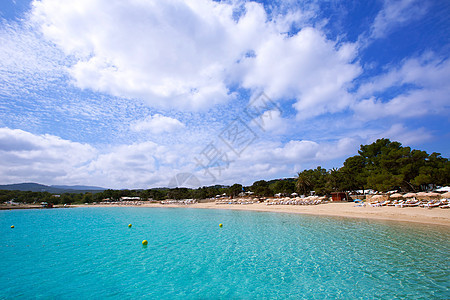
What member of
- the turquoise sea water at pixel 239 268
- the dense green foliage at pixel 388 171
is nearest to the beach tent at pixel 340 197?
the dense green foliage at pixel 388 171

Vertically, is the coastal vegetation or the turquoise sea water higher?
the coastal vegetation

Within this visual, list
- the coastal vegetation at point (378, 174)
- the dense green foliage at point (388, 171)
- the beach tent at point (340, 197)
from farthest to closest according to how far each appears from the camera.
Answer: the beach tent at point (340, 197), the coastal vegetation at point (378, 174), the dense green foliage at point (388, 171)

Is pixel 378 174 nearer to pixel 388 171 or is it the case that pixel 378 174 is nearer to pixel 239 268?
pixel 388 171

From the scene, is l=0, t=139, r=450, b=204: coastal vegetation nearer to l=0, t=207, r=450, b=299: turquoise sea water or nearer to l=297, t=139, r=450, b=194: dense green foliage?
l=297, t=139, r=450, b=194: dense green foliage

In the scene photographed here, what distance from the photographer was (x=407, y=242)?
12.7 metres

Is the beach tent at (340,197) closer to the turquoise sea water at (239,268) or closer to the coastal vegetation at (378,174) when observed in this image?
the coastal vegetation at (378,174)

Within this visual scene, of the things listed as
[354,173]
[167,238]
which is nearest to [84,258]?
[167,238]

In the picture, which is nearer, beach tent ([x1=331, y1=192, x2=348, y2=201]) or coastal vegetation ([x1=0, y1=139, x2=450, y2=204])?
coastal vegetation ([x1=0, y1=139, x2=450, y2=204])

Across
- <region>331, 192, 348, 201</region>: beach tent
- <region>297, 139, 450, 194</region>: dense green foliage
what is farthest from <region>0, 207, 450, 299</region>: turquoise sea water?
<region>331, 192, 348, 201</region>: beach tent

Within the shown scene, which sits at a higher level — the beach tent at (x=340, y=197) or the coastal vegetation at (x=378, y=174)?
the coastal vegetation at (x=378, y=174)

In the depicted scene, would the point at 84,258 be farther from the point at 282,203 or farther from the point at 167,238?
the point at 282,203

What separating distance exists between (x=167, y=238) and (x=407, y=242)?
51.0ft

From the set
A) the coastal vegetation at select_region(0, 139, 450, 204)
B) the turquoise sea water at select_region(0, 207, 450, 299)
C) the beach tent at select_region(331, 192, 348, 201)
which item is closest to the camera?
the turquoise sea water at select_region(0, 207, 450, 299)

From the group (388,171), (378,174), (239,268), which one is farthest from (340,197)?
(239,268)
